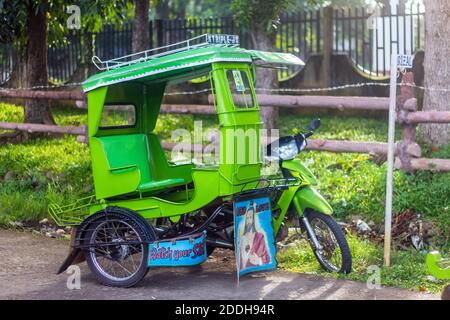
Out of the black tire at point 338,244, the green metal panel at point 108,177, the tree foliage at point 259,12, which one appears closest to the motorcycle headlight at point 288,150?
the black tire at point 338,244

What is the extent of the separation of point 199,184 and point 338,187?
11.1 ft

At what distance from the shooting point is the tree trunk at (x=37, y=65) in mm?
14883

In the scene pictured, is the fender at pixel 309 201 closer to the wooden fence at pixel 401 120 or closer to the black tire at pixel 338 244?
the black tire at pixel 338 244

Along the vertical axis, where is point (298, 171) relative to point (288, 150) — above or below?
below

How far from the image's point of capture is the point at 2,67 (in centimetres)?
2112

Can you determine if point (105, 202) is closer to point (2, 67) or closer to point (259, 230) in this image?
point (259, 230)

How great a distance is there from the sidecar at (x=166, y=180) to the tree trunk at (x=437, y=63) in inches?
153

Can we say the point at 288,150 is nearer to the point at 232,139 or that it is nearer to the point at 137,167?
the point at 232,139

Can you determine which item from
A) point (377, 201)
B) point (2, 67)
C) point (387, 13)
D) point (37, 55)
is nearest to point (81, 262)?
point (377, 201)

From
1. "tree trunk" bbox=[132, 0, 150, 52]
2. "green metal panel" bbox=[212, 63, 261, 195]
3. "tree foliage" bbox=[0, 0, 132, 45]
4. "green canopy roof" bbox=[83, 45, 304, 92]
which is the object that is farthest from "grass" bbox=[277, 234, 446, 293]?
"tree trunk" bbox=[132, 0, 150, 52]

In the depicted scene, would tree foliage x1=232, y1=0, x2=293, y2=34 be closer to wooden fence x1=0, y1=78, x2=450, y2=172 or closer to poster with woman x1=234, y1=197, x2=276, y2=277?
wooden fence x1=0, y1=78, x2=450, y2=172

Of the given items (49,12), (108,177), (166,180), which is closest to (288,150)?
(166,180)

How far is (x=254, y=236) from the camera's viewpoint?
7.14 m

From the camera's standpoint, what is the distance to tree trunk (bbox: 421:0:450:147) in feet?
35.2
